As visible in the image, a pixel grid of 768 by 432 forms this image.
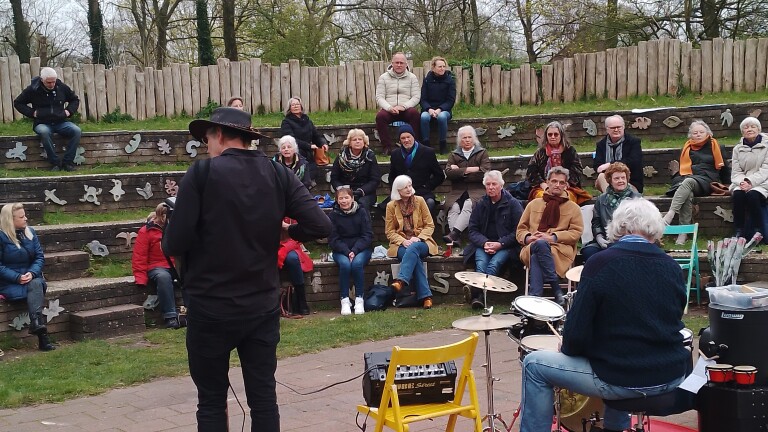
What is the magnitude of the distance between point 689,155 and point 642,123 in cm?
266

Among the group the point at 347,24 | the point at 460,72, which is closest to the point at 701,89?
the point at 460,72

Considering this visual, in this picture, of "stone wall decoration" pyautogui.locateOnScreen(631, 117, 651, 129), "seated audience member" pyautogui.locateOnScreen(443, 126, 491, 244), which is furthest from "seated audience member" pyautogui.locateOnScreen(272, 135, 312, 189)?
"stone wall decoration" pyautogui.locateOnScreen(631, 117, 651, 129)

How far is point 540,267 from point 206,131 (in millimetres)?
5559

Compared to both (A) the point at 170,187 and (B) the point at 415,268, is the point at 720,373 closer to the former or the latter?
(B) the point at 415,268

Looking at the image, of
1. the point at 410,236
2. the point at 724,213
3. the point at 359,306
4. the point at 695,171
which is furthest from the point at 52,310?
the point at 724,213

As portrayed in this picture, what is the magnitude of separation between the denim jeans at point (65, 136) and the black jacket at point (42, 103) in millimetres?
97

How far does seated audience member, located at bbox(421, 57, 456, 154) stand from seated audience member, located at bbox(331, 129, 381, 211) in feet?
6.66

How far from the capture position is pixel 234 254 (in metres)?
4.36

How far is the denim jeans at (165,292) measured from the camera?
9461 millimetres

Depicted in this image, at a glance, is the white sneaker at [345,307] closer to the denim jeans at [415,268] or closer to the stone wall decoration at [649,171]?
→ the denim jeans at [415,268]

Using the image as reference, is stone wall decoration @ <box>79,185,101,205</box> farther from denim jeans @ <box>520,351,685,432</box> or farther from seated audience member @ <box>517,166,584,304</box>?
denim jeans @ <box>520,351,685,432</box>

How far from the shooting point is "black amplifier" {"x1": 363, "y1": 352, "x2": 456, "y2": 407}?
475 centimetres

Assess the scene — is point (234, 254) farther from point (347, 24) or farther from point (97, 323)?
point (347, 24)

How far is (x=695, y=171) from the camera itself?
35.6 feet
